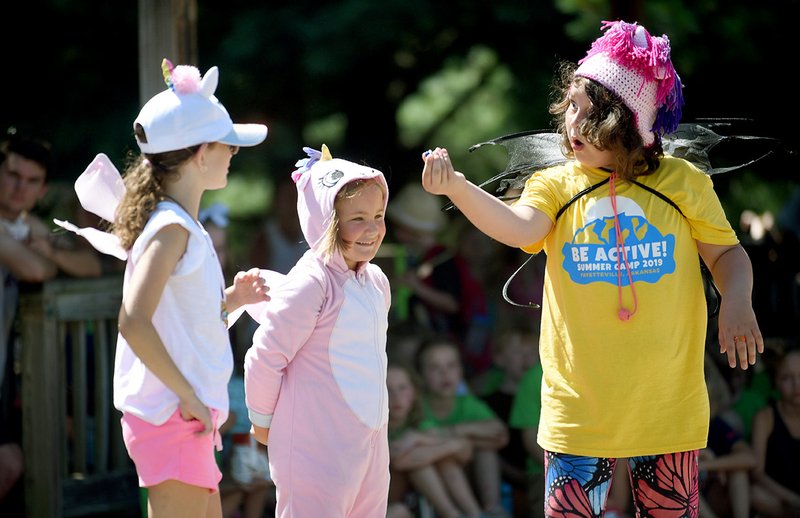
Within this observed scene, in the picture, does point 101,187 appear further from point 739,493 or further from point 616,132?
point 739,493

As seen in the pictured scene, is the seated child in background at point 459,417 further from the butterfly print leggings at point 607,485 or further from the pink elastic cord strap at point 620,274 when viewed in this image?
the pink elastic cord strap at point 620,274

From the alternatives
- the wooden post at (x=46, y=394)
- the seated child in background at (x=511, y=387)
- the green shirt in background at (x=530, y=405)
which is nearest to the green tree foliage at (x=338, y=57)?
the seated child in background at (x=511, y=387)

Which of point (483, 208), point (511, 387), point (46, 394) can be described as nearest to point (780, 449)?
point (511, 387)

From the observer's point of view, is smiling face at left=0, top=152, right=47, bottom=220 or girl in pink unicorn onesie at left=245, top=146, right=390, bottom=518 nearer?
girl in pink unicorn onesie at left=245, top=146, right=390, bottom=518

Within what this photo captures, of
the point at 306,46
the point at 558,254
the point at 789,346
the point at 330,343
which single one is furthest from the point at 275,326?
the point at 306,46

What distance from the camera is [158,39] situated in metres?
4.72

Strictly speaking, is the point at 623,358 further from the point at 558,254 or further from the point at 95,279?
the point at 95,279

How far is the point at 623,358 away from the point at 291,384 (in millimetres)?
889

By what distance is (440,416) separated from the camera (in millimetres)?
5172

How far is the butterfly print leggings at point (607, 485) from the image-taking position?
2.85m

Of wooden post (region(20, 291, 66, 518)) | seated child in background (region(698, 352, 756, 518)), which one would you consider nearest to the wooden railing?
wooden post (region(20, 291, 66, 518))

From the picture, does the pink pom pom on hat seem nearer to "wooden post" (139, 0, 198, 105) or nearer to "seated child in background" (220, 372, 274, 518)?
"wooden post" (139, 0, 198, 105)

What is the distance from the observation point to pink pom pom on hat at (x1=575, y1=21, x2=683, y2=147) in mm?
2850

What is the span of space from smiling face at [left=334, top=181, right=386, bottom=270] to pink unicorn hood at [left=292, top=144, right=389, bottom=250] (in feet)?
0.11
